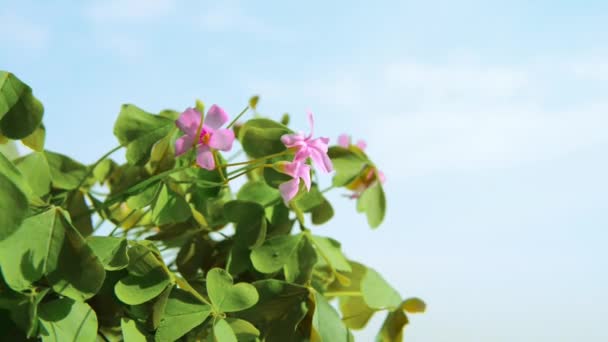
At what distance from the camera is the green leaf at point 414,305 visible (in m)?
1.18

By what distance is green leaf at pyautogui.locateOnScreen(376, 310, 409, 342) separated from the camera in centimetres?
118

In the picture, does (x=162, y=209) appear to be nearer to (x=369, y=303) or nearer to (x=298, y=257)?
(x=298, y=257)

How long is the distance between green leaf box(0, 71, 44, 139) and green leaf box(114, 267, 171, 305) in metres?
0.21

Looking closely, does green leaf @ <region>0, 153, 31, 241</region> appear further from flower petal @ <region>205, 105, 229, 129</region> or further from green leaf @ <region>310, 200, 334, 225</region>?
green leaf @ <region>310, 200, 334, 225</region>

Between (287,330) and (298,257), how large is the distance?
0.34 feet

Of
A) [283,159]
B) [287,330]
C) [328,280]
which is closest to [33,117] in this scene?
[283,159]

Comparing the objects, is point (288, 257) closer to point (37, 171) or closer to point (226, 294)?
point (226, 294)

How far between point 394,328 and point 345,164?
0.26 metres

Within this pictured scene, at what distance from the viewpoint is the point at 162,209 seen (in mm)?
1036

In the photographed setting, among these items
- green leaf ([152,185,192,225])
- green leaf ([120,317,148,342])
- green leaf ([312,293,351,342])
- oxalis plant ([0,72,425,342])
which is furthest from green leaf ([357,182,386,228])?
green leaf ([120,317,148,342])

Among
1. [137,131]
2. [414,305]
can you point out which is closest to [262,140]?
[137,131]

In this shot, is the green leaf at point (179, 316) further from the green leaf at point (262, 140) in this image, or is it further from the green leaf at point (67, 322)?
the green leaf at point (262, 140)

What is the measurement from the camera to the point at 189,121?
3.12 feet

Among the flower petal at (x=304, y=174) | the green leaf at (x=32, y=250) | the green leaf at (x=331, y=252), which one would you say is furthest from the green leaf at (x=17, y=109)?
the green leaf at (x=331, y=252)
